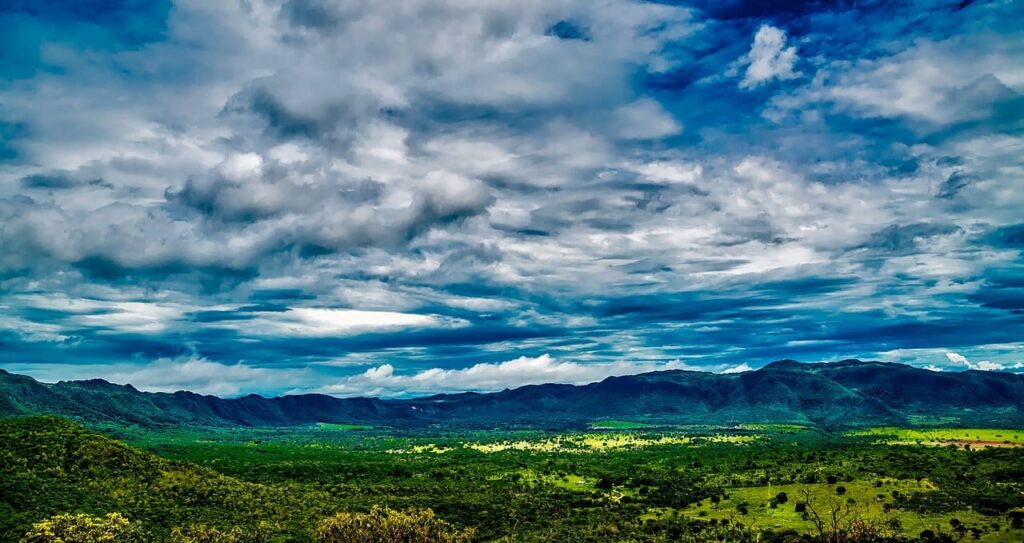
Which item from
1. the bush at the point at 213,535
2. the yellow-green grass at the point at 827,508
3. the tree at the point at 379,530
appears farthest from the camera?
the yellow-green grass at the point at 827,508

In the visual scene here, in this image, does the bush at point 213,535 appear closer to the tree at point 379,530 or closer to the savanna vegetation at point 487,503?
the savanna vegetation at point 487,503

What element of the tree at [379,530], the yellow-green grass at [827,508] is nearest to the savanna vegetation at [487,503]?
the tree at [379,530]

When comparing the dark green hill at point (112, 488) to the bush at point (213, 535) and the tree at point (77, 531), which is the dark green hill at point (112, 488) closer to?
the bush at point (213, 535)

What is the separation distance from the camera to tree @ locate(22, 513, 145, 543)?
9169cm

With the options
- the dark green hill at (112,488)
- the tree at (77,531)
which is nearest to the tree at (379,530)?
the dark green hill at (112,488)

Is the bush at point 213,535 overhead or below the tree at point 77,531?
below

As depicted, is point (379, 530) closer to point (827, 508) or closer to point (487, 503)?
point (487, 503)

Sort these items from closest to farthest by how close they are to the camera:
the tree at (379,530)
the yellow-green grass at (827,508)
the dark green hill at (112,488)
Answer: the tree at (379,530)
the yellow-green grass at (827,508)
the dark green hill at (112,488)

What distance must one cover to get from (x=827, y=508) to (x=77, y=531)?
407ft

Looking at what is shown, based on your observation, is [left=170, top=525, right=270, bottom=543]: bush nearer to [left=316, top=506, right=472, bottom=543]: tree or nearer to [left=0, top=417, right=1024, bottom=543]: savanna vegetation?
[left=0, top=417, right=1024, bottom=543]: savanna vegetation

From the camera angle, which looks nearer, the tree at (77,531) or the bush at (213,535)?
the tree at (77,531)

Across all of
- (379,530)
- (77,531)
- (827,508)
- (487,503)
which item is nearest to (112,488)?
(77,531)

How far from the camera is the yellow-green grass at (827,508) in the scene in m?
108

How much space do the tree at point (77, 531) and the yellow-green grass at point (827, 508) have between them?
310 feet
